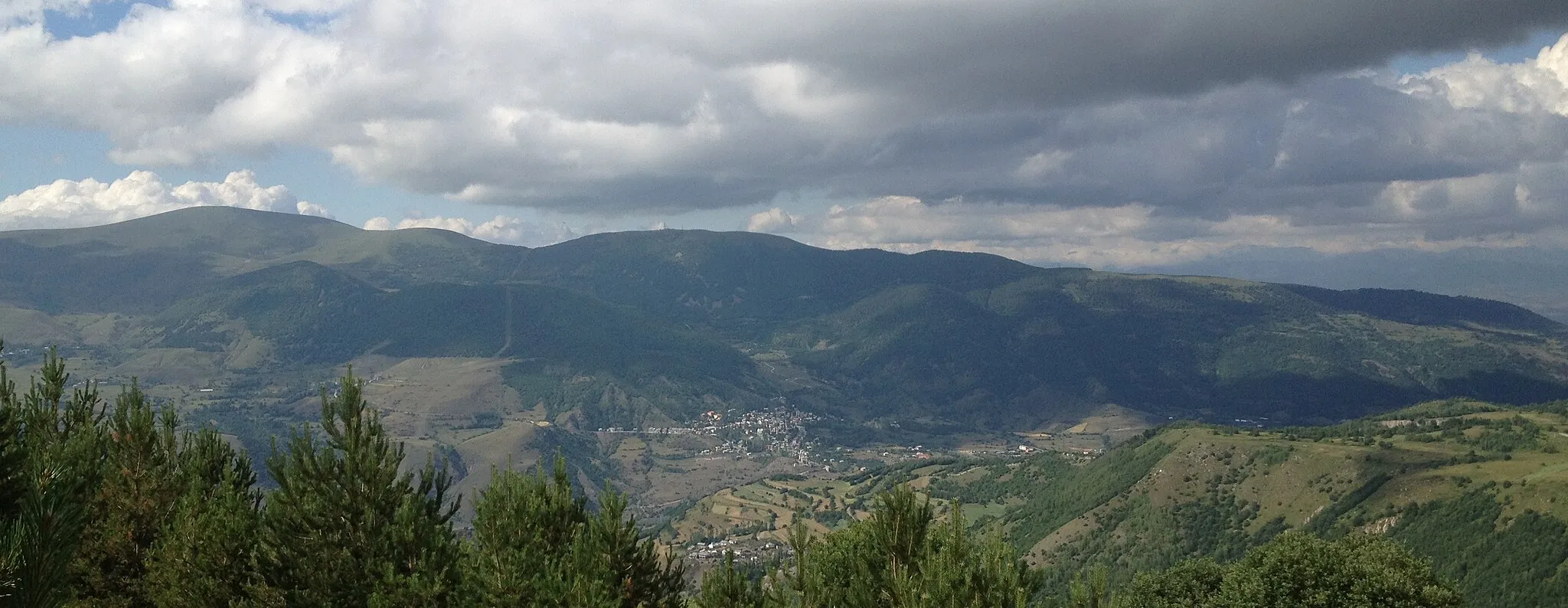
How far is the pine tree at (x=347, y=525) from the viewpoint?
92.2ft

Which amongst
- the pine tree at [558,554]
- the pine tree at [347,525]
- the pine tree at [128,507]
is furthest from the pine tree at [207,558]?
the pine tree at [558,554]

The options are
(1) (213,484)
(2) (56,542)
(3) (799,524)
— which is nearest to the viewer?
(2) (56,542)

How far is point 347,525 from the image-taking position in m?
29.2

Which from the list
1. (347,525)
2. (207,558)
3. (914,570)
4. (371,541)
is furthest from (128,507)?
(914,570)

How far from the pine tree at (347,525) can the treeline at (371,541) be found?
0.18 ft

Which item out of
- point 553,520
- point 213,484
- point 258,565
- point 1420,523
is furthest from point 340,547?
point 1420,523

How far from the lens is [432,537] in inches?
1132

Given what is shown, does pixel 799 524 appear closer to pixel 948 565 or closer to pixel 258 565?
pixel 948 565

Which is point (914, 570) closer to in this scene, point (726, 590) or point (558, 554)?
point (726, 590)

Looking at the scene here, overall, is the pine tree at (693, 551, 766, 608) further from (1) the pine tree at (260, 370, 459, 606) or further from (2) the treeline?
(1) the pine tree at (260, 370, 459, 606)

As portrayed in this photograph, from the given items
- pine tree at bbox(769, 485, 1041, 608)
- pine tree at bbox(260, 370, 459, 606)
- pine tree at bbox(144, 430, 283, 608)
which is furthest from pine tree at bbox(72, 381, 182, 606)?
pine tree at bbox(769, 485, 1041, 608)

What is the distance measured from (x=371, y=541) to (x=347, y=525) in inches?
47.3

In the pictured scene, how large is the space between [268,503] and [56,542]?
21.5 m

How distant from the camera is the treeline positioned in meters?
21.7
